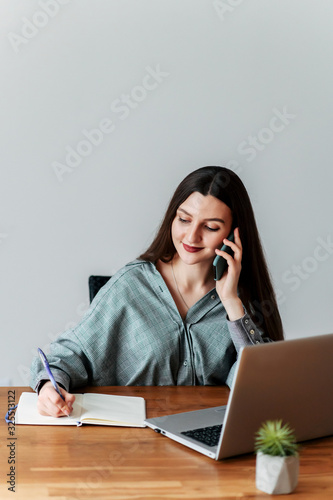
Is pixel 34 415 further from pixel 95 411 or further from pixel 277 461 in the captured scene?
pixel 277 461

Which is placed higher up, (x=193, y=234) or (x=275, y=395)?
(x=193, y=234)

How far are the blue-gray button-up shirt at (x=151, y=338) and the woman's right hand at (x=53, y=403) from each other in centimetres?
32

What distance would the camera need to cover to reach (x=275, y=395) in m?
1.34

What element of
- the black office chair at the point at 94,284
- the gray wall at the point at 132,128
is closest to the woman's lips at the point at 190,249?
the black office chair at the point at 94,284

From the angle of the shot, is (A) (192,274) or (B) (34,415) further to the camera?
(A) (192,274)

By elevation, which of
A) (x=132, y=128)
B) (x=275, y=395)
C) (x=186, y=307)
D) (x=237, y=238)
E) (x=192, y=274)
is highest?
(x=132, y=128)

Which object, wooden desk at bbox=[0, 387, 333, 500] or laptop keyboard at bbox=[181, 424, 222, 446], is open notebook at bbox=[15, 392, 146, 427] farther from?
laptop keyboard at bbox=[181, 424, 222, 446]

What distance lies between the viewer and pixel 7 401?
171cm

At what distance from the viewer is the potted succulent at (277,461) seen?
119 centimetres

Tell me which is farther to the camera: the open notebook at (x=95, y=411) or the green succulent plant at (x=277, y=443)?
the open notebook at (x=95, y=411)

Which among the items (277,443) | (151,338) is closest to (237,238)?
(151,338)

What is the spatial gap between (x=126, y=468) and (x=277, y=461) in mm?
314

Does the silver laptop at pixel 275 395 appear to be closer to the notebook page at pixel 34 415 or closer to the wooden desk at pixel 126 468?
the wooden desk at pixel 126 468

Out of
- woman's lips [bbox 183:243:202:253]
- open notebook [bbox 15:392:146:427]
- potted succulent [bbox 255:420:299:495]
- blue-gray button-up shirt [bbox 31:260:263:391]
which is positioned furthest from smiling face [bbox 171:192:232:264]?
potted succulent [bbox 255:420:299:495]
